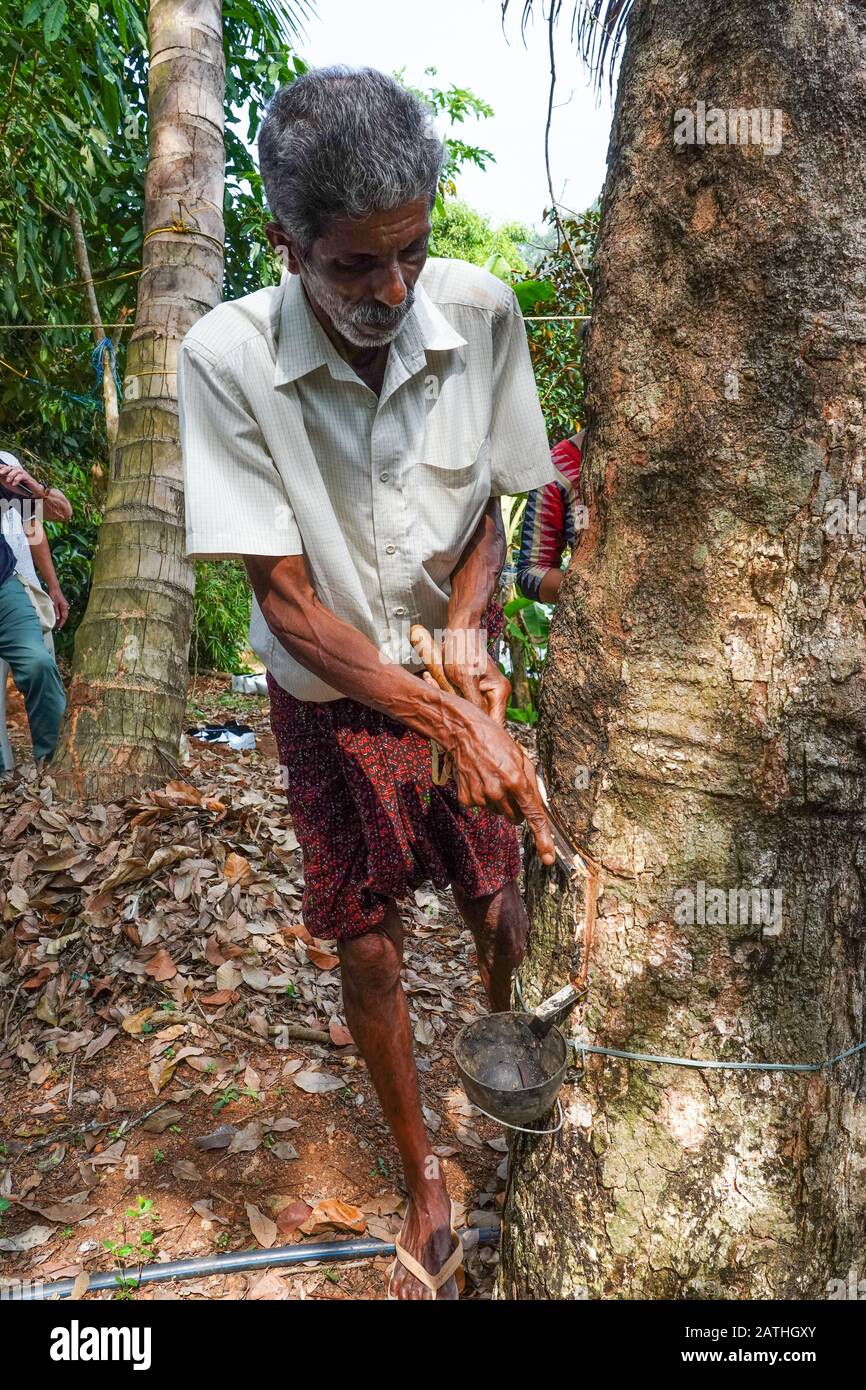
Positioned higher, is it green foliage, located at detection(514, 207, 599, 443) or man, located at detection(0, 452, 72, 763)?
green foliage, located at detection(514, 207, 599, 443)

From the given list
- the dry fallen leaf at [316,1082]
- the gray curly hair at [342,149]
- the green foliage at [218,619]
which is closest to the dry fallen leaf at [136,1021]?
the dry fallen leaf at [316,1082]

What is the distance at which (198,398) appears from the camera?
5.93ft

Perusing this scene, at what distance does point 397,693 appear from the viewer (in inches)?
67.1

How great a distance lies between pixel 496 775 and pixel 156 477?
2.91m

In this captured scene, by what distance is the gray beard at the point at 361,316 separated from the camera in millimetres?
1738

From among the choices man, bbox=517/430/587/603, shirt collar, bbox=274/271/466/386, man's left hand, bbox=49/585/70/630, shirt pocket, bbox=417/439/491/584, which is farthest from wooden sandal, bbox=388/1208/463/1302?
man's left hand, bbox=49/585/70/630

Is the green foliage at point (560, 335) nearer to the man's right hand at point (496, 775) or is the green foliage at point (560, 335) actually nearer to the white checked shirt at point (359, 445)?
the white checked shirt at point (359, 445)

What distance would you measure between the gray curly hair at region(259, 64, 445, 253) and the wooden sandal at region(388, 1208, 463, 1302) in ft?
6.73

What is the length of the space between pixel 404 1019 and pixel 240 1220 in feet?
2.32

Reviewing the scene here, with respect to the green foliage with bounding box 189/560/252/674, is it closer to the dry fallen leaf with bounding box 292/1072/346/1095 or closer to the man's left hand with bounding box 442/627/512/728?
the dry fallen leaf with bounding box 292/1072/346/1095

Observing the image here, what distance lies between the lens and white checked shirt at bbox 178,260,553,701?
1807 millimetres

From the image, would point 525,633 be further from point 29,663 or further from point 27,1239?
point 27,1239

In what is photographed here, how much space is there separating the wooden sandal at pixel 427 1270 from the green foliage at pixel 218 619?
672 centimetres
